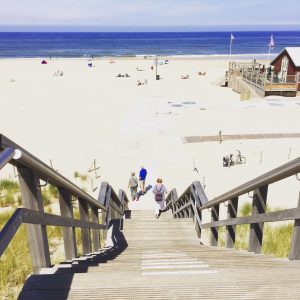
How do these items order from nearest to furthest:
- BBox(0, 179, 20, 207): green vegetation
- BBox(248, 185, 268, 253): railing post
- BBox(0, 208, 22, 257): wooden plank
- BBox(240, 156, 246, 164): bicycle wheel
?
BBox(0, 208, 22, 257): wooden plank < BBox(248, 185, 268, 253): railing post < BBox(0, 179, 20, 207): green vegetation < BBox(240, 156, 246, 164): bicycle wheel

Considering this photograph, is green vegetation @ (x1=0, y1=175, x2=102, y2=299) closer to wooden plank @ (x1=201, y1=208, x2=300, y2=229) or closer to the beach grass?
wooden plank @ (x1=201, y1=208, x2=300, y2=229)

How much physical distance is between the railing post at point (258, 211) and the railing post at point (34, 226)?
6.44ft

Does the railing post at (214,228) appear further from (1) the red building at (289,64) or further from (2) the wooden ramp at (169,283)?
(1) the red building at (289,64)

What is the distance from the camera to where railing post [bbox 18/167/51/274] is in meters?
2.27

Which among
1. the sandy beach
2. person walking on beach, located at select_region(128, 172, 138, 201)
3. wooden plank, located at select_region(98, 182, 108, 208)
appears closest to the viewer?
wooden plank, located at select_region(98, 182, 108, 208)

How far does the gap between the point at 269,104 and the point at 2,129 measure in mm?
18879

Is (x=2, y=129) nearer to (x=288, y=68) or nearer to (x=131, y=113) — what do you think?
(x=131, y=113)

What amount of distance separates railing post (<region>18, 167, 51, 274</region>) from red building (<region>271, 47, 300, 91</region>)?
3001 centimetres

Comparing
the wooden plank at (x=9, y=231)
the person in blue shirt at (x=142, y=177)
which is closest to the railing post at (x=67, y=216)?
the wooden plank at (x=9, y=231)

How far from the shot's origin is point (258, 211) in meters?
3.34

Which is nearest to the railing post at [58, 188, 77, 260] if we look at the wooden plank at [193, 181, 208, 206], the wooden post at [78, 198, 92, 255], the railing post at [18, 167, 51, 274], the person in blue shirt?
the railing post at [18, 167, 51, 274]

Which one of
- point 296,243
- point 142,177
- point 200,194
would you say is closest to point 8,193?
point 142,177

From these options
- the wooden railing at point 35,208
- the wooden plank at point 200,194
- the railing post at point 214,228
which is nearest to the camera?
the wooden railing at point 35,208

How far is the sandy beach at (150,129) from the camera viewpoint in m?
13.8
